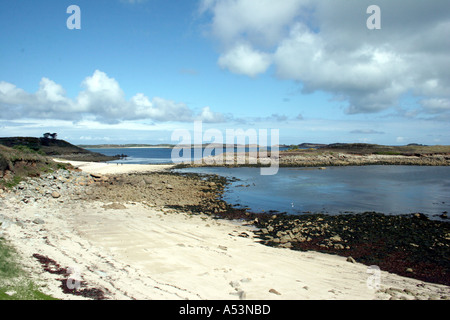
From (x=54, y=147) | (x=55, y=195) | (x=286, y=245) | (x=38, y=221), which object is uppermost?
(x=54, y=147)

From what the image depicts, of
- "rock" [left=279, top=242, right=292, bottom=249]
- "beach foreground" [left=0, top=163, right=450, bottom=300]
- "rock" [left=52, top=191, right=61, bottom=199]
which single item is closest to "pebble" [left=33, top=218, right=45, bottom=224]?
"beach foreground" [left=0, top=163, right=450, bottom=300]

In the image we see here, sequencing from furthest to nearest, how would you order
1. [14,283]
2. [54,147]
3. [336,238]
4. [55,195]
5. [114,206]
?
[54,147], [55,195], [114,206], [336,238], [14,283]

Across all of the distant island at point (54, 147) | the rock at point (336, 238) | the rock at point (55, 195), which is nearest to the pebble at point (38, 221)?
the rock at point (55, 195)

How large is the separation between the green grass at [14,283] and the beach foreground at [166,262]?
7.8 inches

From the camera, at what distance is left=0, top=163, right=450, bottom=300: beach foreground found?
6535 mm

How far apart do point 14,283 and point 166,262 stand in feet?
11.8

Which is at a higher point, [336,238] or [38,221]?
[38,221]

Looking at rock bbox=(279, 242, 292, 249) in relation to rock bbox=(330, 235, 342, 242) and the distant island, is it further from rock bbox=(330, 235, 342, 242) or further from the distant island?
the distant island

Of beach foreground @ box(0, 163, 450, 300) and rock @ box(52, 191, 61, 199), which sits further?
rock @ box(52, 191, 61, 199)

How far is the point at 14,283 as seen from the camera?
6012mm

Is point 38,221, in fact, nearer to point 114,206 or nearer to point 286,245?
point 114,206

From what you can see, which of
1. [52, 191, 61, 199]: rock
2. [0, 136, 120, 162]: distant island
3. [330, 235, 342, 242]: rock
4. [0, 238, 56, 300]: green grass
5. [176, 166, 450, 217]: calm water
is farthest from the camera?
[0, 136, 120, 162]: distant island

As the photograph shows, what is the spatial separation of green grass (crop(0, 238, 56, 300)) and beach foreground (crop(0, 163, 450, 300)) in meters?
0.20

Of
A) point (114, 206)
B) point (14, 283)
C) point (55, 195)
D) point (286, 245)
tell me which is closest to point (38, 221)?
point (114, 206)
